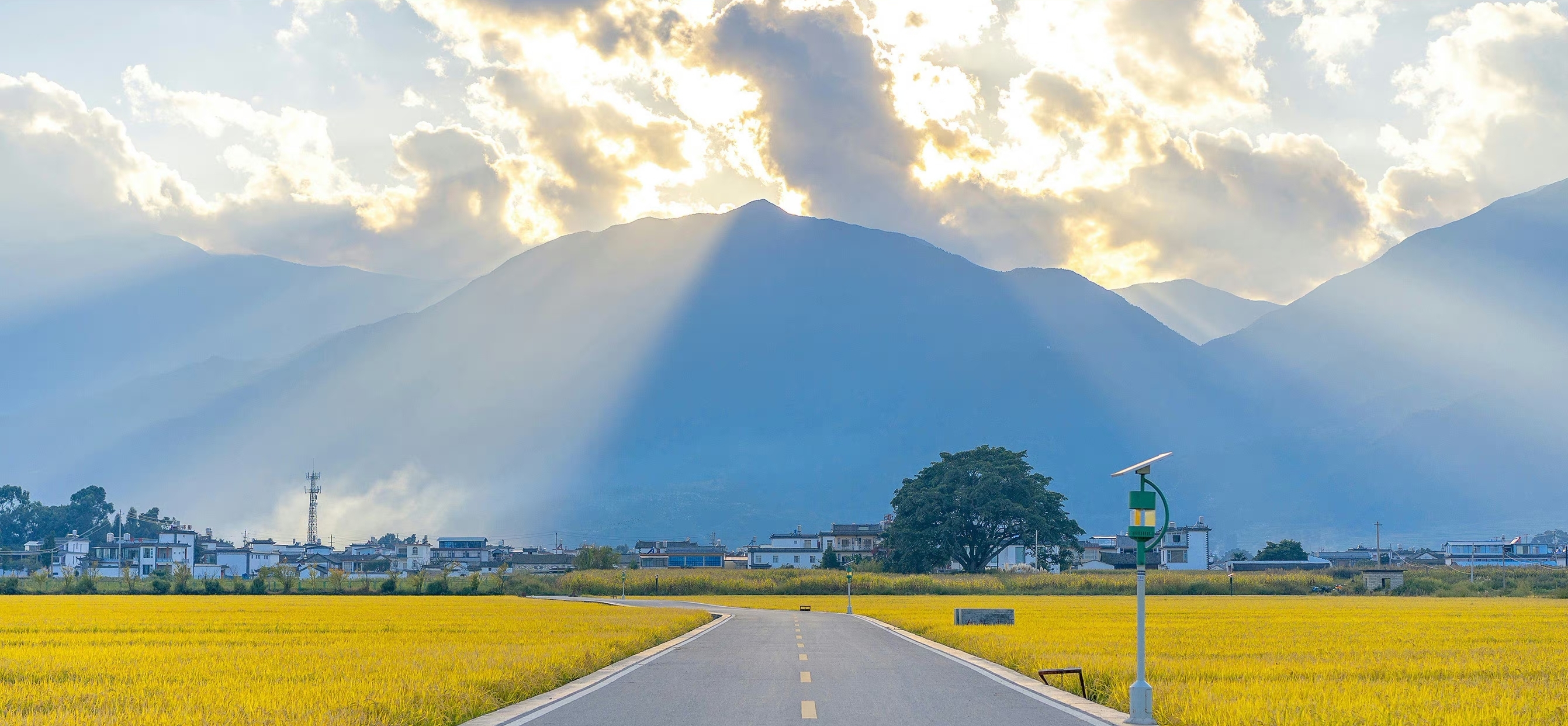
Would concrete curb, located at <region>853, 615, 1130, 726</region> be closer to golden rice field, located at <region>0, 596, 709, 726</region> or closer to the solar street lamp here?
the solar street lamp

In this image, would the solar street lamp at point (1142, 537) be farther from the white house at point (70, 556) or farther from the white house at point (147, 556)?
the white house at point (70, 556)

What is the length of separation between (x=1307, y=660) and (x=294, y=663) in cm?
2257

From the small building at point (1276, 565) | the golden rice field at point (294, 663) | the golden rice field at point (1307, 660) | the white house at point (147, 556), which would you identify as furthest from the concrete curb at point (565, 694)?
the white house at point (147, 556)

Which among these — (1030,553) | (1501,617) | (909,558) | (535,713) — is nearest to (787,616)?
(1501,617)

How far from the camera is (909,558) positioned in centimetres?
15088

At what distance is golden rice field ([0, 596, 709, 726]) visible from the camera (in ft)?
60.2

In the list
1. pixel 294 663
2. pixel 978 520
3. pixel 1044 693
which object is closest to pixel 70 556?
pixel 978 520

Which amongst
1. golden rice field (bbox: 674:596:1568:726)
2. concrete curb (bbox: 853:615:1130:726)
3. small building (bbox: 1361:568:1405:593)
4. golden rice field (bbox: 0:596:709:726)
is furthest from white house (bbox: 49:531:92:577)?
concrete curb (bbox: 853:615:1130:726)

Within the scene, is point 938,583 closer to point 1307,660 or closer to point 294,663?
point 1307,660

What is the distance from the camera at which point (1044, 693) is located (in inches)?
891

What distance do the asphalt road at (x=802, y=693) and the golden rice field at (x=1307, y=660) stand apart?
193 centimetres

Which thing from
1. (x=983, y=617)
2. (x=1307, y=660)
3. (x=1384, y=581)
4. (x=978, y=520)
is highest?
(x=978, y=520)

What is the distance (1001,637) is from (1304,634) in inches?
456

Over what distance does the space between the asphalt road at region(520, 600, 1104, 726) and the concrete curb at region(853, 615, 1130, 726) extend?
0.22 metres
